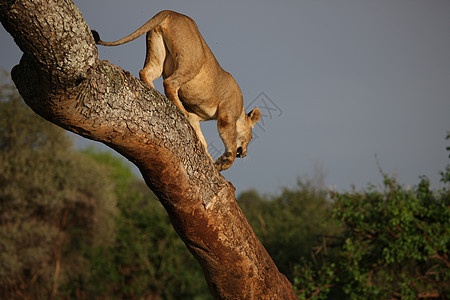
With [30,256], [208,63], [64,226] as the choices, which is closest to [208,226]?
[208,63]

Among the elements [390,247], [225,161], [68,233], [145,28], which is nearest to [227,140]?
[225,161]

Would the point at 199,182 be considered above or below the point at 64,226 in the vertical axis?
below

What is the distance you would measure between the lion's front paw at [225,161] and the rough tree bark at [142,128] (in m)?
0.57

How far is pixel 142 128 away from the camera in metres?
2.22

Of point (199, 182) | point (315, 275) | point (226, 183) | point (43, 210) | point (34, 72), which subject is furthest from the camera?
point (43, 210)

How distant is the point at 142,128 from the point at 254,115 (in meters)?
2.05

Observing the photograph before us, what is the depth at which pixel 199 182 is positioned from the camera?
8.50 feet

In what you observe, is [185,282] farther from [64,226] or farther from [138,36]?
[138,36]

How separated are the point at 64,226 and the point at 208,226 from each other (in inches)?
429

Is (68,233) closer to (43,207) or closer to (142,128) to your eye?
(43,207)

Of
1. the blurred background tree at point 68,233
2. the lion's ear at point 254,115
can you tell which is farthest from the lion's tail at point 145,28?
the blurred background tree at point 68,233

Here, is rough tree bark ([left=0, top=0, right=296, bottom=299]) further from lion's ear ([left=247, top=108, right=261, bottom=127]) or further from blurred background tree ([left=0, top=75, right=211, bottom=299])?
blurred background tree ([left=0, top=75, right=211, bottom=299])

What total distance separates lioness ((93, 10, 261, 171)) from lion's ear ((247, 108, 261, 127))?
2.97 feet

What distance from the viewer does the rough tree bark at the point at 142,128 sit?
5.11 feet
